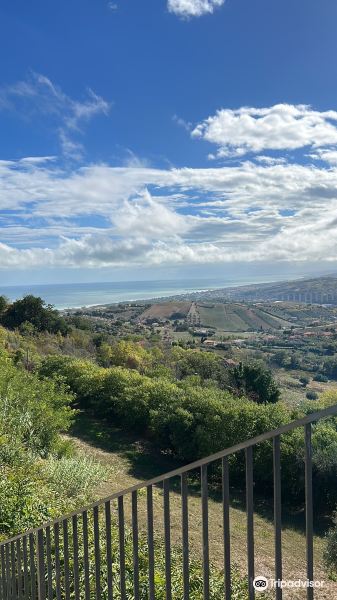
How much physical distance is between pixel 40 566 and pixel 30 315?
36413 millimetres

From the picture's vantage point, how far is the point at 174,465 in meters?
15.4

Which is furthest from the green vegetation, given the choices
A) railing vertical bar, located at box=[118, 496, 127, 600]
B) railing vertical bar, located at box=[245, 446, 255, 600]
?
railing vertical bar, located at box=[118, 496, 127, 600]

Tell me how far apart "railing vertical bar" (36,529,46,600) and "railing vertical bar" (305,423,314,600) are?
1.60 metres

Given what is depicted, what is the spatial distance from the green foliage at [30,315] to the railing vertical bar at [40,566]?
3562cm

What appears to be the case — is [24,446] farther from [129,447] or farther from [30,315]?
[30,315]

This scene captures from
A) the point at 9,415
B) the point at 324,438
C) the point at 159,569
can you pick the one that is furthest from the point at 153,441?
the point at 159,569

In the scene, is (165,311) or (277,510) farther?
(165,311)

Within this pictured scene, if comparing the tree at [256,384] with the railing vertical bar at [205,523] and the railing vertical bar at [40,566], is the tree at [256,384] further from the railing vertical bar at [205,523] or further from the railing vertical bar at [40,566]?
the railing vertical bar at [205,523]

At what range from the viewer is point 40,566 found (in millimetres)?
2291

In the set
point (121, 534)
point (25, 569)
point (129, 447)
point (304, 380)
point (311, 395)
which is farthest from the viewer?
point (304, 380)

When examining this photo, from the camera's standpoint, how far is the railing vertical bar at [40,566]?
2260mm

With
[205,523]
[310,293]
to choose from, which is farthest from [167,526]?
[310,293]

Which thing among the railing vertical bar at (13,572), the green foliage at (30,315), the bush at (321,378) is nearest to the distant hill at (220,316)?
the bush at (321,378)

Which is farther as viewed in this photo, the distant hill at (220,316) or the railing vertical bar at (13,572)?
the distant hill at (220,316)
